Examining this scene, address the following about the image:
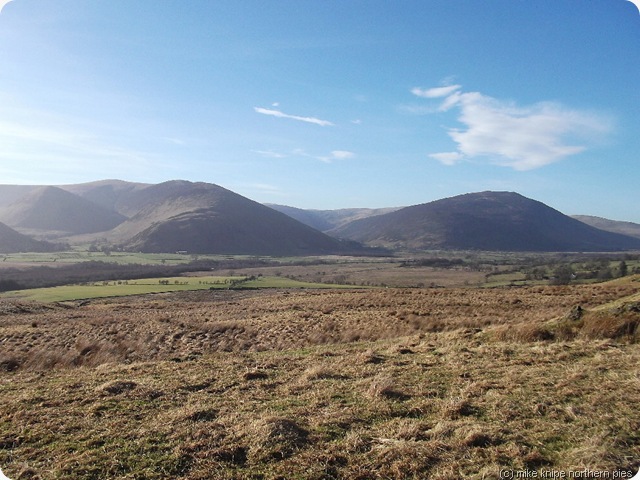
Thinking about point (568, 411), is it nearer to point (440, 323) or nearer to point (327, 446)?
point (327, 446)

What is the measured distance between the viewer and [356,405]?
9.23 meters

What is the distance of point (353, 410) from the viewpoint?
349 inches

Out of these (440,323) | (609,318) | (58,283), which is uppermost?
(609,318)

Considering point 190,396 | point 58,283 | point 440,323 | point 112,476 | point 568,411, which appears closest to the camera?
point 112,476

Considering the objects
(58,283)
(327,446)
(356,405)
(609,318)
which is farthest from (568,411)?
(58,283)

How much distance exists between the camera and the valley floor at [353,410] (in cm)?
659

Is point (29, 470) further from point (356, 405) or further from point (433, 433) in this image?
point (433, 433)

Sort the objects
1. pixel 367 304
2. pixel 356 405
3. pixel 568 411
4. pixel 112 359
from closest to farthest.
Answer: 1. pixel 568 411
2. pixel 356 405
3. pixel 112 359
4. pixel 367 304

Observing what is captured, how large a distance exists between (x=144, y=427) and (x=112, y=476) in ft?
5.95

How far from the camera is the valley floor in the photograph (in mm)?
6586

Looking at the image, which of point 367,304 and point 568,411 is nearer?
point 568,411

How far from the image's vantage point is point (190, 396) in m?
10.3

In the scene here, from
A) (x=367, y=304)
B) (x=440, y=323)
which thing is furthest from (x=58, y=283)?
(x=440, y=323)

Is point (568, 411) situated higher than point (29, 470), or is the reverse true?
point (568, 411)
